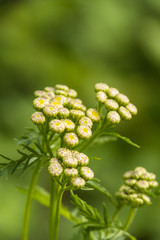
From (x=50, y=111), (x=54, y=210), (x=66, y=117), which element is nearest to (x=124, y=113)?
(x=66, y=117)

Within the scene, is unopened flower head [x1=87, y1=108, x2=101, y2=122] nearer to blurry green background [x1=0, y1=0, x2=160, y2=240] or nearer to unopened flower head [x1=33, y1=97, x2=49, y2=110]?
unopened flower head [x1=33, y1=97, x2=49, y2=110]

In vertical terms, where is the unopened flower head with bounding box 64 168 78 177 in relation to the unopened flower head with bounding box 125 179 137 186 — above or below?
below

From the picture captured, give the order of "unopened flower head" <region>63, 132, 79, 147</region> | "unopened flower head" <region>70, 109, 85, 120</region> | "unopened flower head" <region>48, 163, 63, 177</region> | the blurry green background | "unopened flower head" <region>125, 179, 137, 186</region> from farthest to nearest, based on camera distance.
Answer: the blurry green background < "unopened flower head" <region>125, 179, 137, 186</region> < "unopened flower head" <region>70, 109, 85, 120</region> < "unopened flower head" <region>63, 132, 79, 147</region> < "unopened flower head" <region>48, 163, 63, 177</region>

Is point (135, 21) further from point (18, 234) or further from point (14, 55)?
point (18, 234)

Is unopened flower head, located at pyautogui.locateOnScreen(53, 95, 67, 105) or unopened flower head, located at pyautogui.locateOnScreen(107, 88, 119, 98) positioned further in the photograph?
unopened flower head, located at pyautogui.locateOnScreen(107, 88, 119, 98)

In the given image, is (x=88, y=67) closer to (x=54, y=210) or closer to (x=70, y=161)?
(x=54, y=210)

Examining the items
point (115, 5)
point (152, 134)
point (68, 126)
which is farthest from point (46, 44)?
point (68, 126)

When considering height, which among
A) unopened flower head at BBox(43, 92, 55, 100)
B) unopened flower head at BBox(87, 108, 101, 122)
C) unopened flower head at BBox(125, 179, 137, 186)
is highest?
unopened flower head at BBox(43, 92, 55, 100)

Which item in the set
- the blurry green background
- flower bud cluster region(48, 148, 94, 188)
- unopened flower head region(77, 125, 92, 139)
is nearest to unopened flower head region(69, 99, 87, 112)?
unopened flower head region(77, 125, 92, 139)

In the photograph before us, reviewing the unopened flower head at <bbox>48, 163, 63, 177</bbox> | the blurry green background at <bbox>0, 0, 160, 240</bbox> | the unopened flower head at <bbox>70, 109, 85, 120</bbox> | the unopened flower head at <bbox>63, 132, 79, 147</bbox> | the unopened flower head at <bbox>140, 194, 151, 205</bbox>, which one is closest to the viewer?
the unopened flower head at <bbox>48, 163, 63, 177</bbox>
